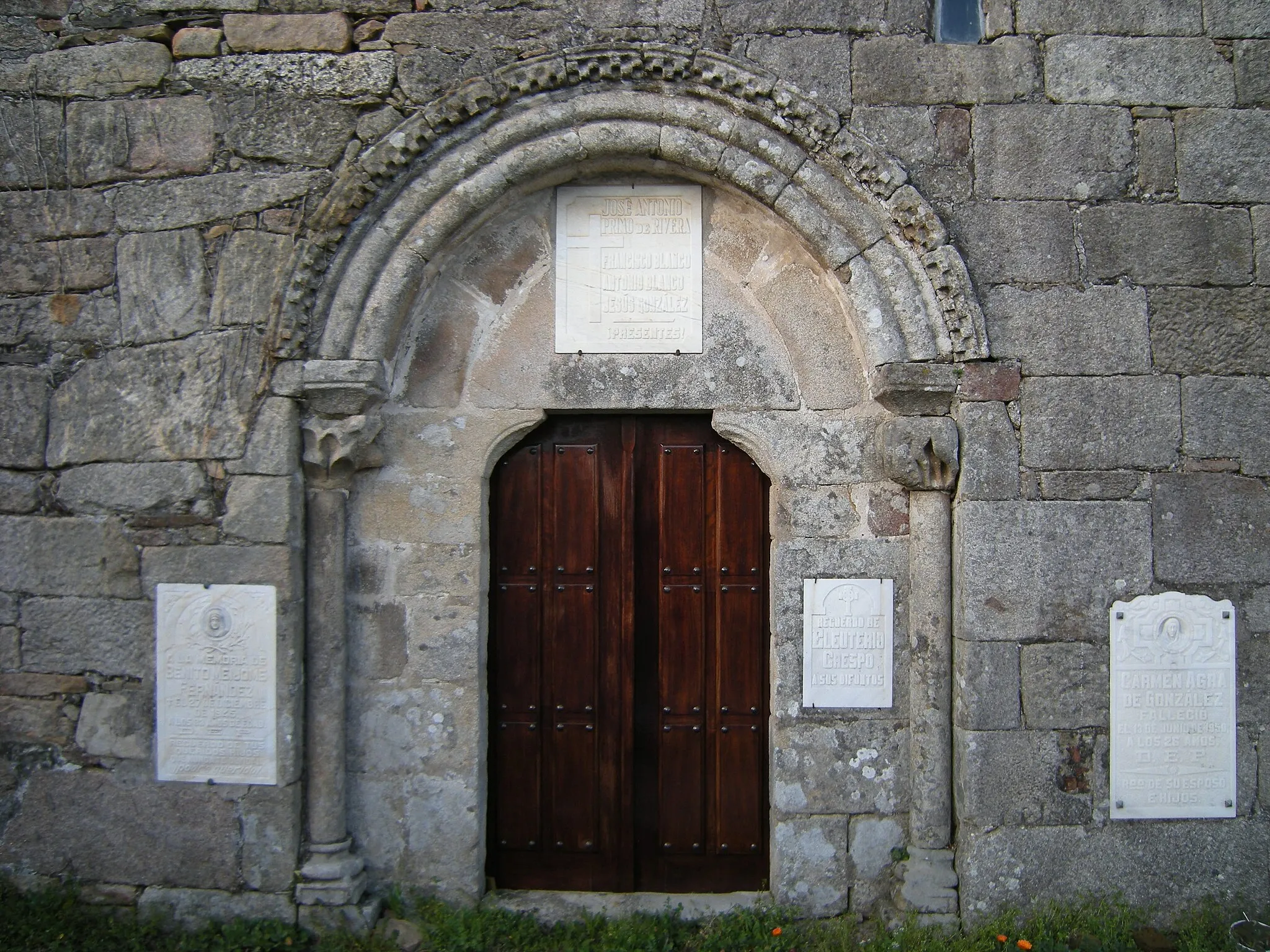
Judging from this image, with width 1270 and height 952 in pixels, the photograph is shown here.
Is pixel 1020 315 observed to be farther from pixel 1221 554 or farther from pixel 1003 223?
pixel 1221 554

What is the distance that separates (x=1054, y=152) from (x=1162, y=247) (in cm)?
56

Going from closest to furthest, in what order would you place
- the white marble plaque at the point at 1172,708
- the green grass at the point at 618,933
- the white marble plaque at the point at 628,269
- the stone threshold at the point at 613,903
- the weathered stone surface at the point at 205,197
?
the green grass at the point at 618,933 → the white marble plaque at the point at 1172,708 → the weathered stone surface at the point at 205,197 → the stone threshold at the point at 613,903 → the white marble plaque at the point at 628,269

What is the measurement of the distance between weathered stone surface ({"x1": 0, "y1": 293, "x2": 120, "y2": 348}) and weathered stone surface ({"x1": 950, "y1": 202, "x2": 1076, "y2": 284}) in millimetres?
3420

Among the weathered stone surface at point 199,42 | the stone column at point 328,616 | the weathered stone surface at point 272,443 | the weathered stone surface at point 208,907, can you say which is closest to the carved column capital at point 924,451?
the stone column at point 328,616

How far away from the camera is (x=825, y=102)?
313cm

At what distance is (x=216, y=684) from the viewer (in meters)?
3.12

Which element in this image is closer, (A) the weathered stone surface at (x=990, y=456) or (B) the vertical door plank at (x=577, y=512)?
(A) the weathered stone surface at (x=990, y=456)

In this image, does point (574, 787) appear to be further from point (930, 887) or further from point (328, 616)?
point (930, 887)

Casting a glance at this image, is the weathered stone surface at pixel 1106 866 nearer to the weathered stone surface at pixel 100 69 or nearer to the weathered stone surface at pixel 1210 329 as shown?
the weathered stone surface at pixel 1210 329

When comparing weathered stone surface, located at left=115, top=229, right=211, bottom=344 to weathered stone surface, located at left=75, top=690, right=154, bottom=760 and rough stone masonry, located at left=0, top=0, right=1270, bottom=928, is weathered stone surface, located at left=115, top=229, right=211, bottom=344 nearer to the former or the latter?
rough stone masonry, located at left=0, top=0, right=1270, bottom=928

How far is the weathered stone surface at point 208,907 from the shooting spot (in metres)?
3.09

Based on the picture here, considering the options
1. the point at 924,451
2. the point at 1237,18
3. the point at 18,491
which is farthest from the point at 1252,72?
the point at 18,491

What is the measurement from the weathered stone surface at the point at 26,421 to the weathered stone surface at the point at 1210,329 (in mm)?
4394

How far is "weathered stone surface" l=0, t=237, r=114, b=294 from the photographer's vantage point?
321 cm
